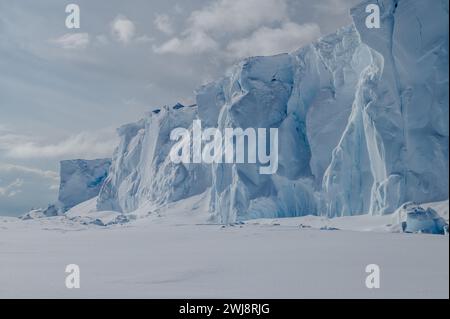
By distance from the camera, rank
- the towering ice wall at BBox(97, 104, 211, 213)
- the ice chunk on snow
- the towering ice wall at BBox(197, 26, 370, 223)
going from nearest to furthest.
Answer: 1. the ice chunk on snow
2. the towering ice wall at BBox(197, 26, 370, 223)
3. the towering ice wall at BBox(97, 104, 211, 213)

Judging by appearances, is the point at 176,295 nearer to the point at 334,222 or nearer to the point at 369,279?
the point at 369,279

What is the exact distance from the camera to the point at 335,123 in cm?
2250

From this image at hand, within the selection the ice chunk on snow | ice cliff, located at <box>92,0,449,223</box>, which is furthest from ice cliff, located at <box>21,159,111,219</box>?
the ice chunk on snow

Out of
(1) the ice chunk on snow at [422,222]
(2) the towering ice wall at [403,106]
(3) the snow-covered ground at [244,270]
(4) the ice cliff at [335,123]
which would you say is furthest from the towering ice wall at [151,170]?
(3) the snow-covered ground at [244,270]

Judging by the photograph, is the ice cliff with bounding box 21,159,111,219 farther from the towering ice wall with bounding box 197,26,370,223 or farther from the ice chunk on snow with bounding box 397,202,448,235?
the ice chunk on snow with bounding box 397,202,448,235

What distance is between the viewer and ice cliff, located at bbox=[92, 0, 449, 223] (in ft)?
50.0

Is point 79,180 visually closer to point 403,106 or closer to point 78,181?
point 78,181

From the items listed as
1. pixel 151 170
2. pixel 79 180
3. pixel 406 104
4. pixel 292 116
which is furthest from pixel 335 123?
A: pixel 79 180

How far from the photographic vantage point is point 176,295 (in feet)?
16.6

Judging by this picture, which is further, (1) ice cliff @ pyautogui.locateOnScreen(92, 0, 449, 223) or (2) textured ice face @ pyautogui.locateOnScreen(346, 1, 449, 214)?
(1) ice cliff @ pyautogui.locateOnScreen(92, 0, 449, 223)

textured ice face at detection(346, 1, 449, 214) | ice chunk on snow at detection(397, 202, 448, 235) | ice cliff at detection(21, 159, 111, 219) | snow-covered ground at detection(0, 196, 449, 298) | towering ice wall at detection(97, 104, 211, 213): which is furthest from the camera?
ice cliff at detection(21, 159, 111, 219)

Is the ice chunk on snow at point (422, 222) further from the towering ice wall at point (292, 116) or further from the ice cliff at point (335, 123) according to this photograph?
the towering ice wall at point (292, 116)

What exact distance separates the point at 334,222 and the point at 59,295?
13.2 metres

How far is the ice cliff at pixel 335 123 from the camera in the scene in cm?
1523
